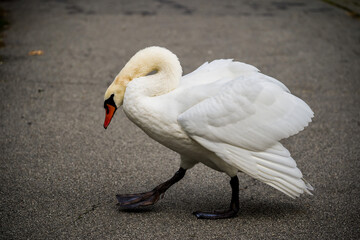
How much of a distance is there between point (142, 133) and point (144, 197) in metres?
1.44

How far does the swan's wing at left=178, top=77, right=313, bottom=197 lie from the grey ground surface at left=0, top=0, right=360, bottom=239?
1.54 ft

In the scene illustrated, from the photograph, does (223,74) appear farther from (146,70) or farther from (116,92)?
(116,92)

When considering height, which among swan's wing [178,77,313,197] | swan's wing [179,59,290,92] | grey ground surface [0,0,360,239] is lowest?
grey ground surface [0,0,360,239]

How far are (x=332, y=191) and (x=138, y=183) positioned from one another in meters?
1.69

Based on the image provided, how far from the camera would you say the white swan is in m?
3.15

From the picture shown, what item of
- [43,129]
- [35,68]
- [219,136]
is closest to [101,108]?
[43,129]

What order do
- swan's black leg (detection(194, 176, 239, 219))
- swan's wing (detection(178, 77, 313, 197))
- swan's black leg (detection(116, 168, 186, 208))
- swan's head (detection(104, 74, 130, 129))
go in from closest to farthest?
swan's wing (detection(178, 77, 313, 197))
swan's head (detection(104, 74, 130, 129))
swan's black leg (detection(194, 176, 239, 219))
swan's black leg (detection(116, 168, 186, 208))

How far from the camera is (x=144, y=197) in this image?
3604 millimetres

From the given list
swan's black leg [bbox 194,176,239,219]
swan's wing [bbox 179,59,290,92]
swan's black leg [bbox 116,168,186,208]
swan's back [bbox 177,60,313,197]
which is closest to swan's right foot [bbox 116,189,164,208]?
swan's black leg [bbox 116,168,186,208]

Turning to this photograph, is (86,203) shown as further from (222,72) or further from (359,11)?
(359,11)

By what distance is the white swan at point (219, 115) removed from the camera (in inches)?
124

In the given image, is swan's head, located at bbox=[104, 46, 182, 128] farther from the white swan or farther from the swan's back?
the swan's back

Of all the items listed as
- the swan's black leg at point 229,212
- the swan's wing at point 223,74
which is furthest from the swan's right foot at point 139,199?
→ the swan's wing at point 223,74

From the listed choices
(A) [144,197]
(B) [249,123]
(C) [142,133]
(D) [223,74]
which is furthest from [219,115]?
(C) [142,133]
